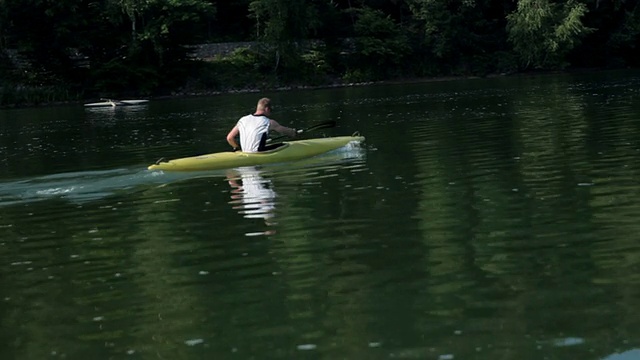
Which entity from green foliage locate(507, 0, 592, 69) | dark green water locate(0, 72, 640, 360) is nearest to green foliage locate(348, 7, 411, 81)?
green foliage locate(507, 0, 592, 69)

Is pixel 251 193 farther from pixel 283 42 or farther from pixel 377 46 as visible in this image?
pixel 377 46

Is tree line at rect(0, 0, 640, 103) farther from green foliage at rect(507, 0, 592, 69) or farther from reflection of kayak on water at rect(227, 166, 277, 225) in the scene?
reflection of kayak on water at rect(227, 166, 277, 225)

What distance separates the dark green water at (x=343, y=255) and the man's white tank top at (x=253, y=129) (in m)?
0.94

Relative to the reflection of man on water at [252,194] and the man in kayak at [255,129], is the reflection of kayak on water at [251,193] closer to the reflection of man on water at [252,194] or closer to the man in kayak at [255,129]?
the reflection of man on water at [252,194]

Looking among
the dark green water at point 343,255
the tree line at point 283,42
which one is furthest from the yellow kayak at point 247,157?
the tree line at point 283,42

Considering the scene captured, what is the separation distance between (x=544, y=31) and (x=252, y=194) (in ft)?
177

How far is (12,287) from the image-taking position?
10.9m

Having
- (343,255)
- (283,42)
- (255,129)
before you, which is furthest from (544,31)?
(343,255)

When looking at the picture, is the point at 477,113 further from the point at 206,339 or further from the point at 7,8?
the point at 7,8

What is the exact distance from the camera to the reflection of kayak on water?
1468 centimetres

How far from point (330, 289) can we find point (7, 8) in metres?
56.6

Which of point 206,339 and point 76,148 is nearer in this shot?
point 206,339

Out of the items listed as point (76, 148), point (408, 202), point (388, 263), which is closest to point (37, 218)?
point (408, 202)

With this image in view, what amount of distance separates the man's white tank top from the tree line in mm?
43155
